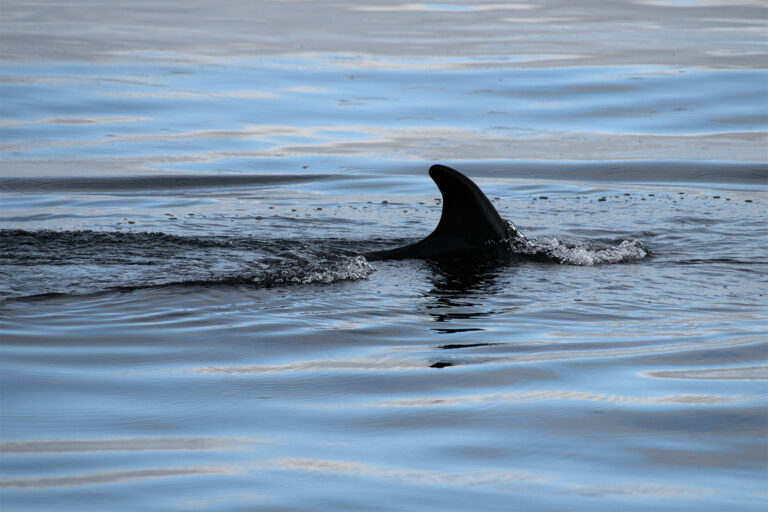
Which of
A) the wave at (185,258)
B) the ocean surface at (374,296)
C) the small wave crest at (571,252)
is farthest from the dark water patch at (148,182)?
the small wave crest at (571,252)

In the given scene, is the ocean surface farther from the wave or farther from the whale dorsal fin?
the whale dorsal fin

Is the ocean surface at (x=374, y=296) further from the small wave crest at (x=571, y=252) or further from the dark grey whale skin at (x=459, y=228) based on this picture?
the dark grey whale skin at (x=459, y=228)

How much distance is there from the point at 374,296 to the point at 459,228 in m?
1.68

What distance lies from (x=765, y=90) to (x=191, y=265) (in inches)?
536

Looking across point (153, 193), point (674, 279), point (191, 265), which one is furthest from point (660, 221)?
point (153, 193)

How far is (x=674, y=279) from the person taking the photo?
817 cm

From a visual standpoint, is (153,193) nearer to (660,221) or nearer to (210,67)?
(660,221)

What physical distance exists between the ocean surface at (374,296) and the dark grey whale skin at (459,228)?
20 cm

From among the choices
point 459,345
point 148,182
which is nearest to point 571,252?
point 459,345

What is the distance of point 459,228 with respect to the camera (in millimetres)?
8961

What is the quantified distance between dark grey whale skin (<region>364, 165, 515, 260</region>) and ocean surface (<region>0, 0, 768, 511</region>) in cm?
20

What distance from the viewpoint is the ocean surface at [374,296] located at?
439 centimetres

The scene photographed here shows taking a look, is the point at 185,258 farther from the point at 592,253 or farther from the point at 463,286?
the point at 592,253

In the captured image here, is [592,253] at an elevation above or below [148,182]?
below
